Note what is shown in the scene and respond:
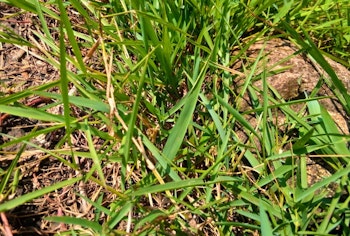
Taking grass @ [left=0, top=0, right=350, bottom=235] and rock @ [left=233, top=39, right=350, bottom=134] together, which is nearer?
grass @ [left=0, top=0, right=350, bottom=235]

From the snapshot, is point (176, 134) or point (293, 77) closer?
point (176, 134)

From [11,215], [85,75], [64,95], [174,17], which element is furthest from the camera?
[174,17]

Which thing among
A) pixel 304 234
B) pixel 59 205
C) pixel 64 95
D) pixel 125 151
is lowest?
pixel 59 205

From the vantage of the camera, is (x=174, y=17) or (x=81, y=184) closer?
(x=81, y=184)

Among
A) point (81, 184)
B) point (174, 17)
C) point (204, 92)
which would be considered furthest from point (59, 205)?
point (174, 17)

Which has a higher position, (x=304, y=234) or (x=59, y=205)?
(x=304, y=234)

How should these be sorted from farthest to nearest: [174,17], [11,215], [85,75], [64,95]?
1. [174,17]
2. [85,75]
3. [11,215]
4. [64,95]

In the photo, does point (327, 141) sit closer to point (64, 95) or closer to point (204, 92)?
point (204, 92)

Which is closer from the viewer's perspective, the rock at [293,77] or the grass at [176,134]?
the grass at [176,134]
